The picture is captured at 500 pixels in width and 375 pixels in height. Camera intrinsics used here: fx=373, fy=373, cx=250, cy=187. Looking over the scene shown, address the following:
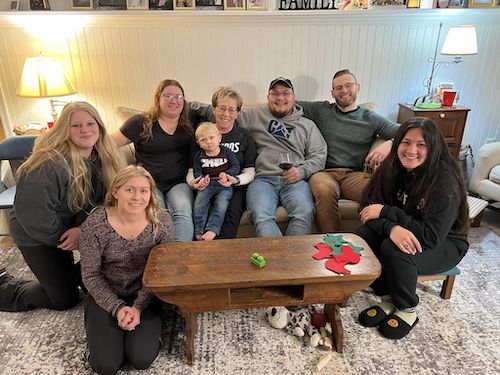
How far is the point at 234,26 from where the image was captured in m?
2.90

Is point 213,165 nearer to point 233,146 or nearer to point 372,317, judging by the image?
point 233,146

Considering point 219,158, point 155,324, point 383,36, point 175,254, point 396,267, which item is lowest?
point 155,324

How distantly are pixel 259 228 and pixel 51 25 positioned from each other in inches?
89.5

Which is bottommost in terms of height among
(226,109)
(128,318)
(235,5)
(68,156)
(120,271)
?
(128,318)

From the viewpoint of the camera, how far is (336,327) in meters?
1.70

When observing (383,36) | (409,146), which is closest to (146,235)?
(409,146)

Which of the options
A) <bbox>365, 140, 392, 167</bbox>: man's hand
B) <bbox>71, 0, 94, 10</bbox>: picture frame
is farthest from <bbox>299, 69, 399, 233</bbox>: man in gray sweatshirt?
<bbox>71, 0, 94, 10</bbox>: picture frame

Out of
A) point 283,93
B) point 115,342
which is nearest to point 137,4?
point 283,93

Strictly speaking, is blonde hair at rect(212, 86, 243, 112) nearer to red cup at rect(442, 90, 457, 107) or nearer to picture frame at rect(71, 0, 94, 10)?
picture frame at rect(71, 0, 94, 10)

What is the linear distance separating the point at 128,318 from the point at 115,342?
0.12 metres

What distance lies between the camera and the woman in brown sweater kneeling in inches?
60.3

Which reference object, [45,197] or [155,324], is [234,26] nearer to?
[45,197]

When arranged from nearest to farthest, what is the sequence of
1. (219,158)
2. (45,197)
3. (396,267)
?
(45,197)
(396,267)
(219,158)

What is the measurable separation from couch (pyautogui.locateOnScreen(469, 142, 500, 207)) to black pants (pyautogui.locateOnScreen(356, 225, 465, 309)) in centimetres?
117
